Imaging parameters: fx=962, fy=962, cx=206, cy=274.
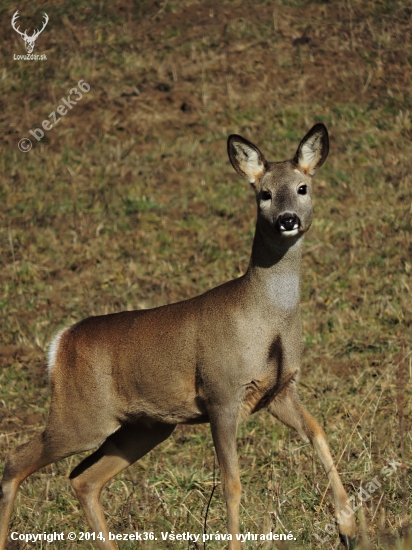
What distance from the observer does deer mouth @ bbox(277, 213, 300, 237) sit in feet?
17.1

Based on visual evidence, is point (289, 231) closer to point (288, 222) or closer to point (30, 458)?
point (288, 222)

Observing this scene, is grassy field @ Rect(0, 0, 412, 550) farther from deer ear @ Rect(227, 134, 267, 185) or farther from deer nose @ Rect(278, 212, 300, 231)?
deer ear @ Rect(227, 134, 267, 185)

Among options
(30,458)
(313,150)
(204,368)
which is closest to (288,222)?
(313,150)

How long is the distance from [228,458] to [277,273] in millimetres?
1085

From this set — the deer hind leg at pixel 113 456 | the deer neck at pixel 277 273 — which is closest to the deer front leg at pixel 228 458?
the deer neck at pixel 277 273

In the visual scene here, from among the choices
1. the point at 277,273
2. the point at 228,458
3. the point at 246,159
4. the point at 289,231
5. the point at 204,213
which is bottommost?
the point at 228,458

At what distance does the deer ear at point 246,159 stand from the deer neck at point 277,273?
0.47 m

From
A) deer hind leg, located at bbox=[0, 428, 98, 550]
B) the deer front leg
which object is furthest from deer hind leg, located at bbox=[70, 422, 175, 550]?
the deer front leg

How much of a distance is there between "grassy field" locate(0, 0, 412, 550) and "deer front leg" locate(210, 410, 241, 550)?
8.2 inches

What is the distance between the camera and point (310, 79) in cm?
1423

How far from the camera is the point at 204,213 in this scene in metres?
12.1

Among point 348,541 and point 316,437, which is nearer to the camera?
point 348,541

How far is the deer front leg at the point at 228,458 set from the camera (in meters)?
5.16

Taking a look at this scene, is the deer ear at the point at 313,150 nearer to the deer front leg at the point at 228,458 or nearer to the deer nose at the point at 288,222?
the deer nose at the point at 288,222
